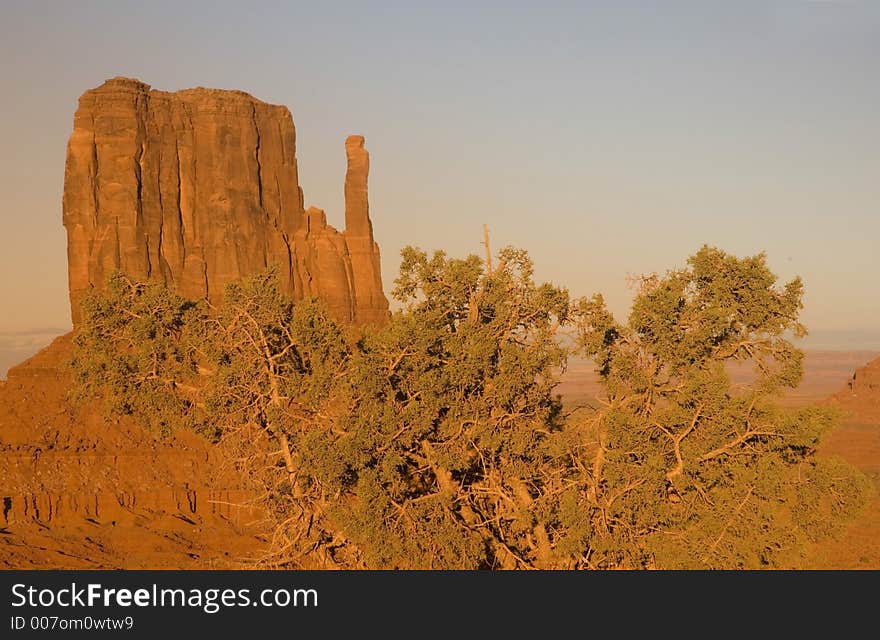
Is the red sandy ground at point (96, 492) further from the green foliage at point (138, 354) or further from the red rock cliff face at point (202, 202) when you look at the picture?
the green foliage at point (138, 354)

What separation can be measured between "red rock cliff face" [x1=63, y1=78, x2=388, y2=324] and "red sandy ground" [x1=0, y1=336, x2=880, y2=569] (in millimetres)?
14259

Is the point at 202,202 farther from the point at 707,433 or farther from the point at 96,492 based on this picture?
the point at 707,433

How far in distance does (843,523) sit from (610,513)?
5669mm

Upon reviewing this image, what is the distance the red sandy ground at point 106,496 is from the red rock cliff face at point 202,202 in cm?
1426

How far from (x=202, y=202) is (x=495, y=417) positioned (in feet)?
254

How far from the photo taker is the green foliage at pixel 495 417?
24203 mm

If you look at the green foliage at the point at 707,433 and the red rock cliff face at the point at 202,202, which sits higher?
the red rock cliff face at the point at 202,202

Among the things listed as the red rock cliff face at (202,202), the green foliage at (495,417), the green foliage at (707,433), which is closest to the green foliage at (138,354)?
the green foliage at (495,417)

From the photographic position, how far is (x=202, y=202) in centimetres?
9806

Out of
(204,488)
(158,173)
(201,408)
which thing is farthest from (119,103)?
(201,408)

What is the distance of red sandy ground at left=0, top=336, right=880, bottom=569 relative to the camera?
154 ft

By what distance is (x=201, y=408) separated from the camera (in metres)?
27.4

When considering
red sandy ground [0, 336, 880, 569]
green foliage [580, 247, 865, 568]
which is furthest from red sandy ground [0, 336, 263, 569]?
green foliage [580, 247, 865, 568]

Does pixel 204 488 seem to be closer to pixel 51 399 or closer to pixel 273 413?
pixel 51 399
